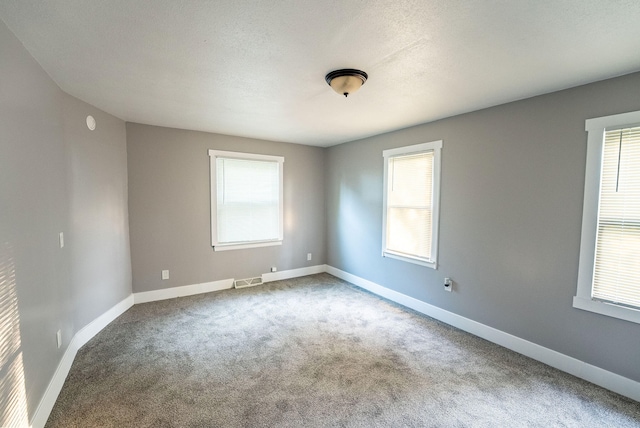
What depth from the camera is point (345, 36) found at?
1634mm

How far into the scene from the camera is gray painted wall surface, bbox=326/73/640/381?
222 centimetres

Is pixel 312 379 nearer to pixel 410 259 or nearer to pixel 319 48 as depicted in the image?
pixel 410 259

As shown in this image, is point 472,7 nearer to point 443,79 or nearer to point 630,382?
point 443,79

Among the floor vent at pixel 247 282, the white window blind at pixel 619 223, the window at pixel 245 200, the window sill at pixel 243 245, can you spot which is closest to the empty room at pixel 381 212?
the white window blind at pixel 619 223

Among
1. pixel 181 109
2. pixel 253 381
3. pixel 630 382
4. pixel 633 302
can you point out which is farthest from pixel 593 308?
pixel 181 109

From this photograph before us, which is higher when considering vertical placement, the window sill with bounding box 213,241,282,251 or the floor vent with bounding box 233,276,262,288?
the window sill with bounding box 213,241,282,251

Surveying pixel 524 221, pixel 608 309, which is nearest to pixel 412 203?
pixel 524 221

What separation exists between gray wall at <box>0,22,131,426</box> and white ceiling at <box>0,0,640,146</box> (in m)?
0.29

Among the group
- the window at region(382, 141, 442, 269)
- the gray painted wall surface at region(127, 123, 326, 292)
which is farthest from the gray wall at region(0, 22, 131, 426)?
the window at region(382, 141, 442, 269)

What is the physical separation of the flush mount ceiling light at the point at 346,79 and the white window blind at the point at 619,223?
6.55 feet

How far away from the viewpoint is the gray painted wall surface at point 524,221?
7.30 feet

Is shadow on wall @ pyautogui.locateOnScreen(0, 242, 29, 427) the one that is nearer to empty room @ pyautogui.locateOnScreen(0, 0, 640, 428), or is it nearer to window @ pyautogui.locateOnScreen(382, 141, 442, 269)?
empty room @ pyautogui.locateOnScreen(0, 0, 640, 428)

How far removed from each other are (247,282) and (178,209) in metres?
1.58

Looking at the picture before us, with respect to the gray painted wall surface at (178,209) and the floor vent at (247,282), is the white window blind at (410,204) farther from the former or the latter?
the floor vent at (247,282)
